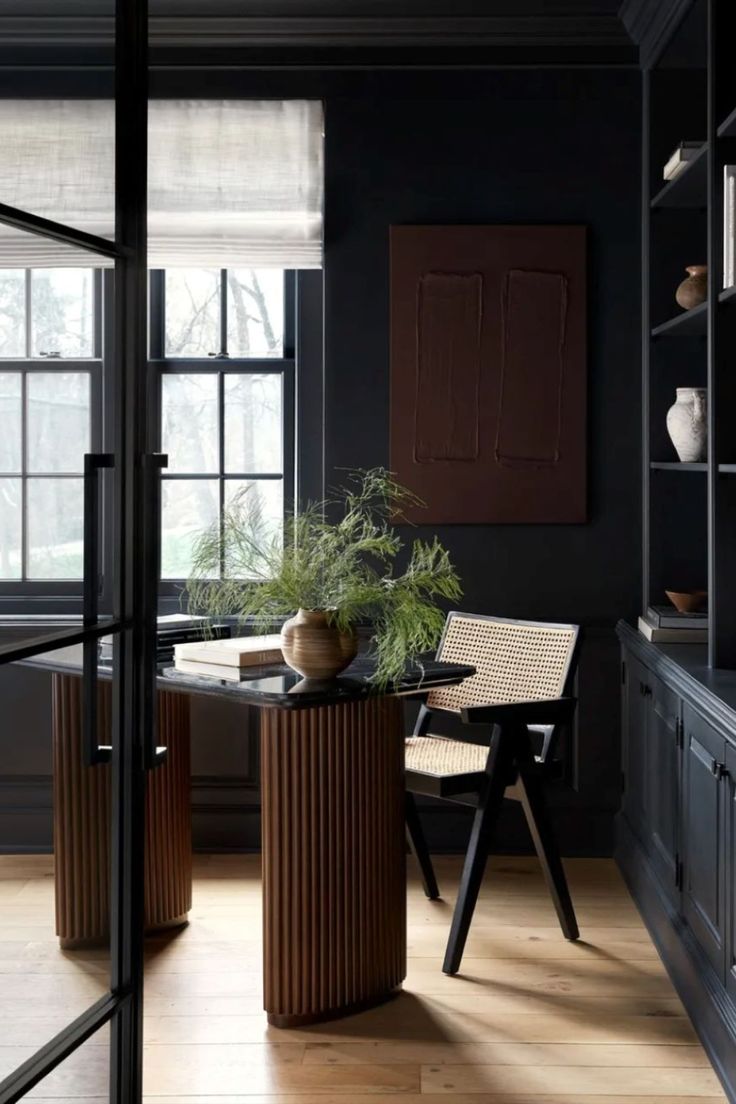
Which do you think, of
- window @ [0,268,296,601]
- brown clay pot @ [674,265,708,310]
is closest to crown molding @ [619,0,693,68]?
brown clay pot @ [674,265,708,310]

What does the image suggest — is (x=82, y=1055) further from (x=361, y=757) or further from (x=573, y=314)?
(x=573, y=314)

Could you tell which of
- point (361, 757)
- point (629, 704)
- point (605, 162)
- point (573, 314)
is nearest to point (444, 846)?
point (629, 704)

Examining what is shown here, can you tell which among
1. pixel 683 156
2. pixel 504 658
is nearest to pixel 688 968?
pixel 504 658

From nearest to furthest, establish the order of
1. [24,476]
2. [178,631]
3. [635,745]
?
[24,476]
[178,631]
[635,745]

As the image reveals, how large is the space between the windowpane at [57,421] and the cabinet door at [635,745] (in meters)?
2.60

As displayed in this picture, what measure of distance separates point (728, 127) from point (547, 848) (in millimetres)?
2328

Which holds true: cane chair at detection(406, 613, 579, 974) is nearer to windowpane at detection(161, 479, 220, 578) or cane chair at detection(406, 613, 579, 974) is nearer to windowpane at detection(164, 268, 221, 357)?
windowpane at detection(161, 479, 220, 578)

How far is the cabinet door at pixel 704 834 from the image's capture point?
323 centimetres

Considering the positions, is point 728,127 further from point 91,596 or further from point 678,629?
point 91,596

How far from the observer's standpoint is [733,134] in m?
3.83

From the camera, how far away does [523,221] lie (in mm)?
5082

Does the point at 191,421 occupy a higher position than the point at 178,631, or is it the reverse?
the point at 191,421

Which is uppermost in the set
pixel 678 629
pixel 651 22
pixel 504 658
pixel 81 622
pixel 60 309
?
pixel 651 22

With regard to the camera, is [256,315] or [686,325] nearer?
[686,325]
